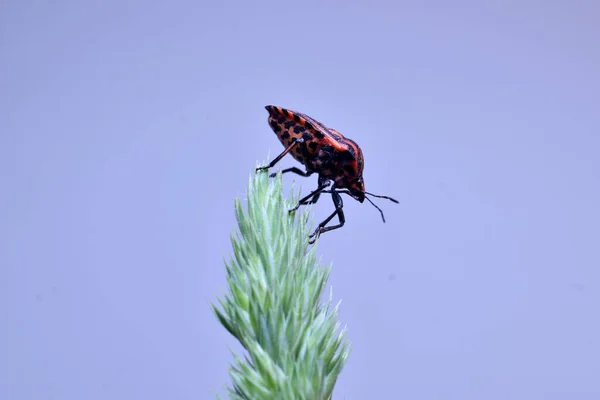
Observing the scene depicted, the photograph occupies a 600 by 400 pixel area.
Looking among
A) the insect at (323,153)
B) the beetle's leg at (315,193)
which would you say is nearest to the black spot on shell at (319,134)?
the insect at (323,153)

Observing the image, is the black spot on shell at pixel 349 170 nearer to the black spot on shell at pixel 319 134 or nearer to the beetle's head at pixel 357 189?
the beetle's head at pixel 357 189

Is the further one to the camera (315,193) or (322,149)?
(322,149)

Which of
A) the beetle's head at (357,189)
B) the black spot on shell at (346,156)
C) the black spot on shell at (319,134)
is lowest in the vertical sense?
the beetle's head at (357,189)

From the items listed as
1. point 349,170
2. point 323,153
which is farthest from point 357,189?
point 323,153

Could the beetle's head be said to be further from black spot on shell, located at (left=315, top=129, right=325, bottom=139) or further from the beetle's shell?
black spot on shell, located at (left=315, top=129, right=325, bottom=139)

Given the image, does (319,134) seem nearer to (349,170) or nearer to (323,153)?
(323,153)

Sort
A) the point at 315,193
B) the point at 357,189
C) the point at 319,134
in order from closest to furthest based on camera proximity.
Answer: the point at 315,193 < the point at 319,134 < the point at 357,189

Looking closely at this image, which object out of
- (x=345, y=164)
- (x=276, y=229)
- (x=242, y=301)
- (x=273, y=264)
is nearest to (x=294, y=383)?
(x=242, y=301)

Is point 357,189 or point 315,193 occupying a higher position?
point 357,189

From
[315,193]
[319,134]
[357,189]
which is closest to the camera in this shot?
[315,193]
